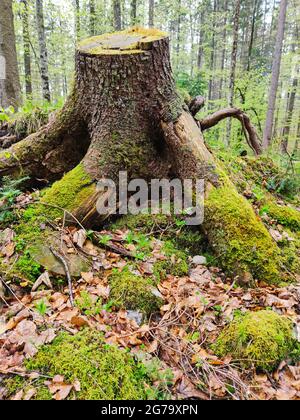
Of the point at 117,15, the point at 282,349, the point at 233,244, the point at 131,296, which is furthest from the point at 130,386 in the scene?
the point at 117,15

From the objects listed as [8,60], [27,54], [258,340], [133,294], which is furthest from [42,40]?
[258,340]

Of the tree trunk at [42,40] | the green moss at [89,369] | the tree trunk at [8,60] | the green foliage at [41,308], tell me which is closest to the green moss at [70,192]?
the green foliage at [41,308]

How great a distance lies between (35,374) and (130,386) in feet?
2.18

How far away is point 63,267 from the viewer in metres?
3.08

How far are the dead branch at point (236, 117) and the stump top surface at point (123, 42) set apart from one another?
188 centimetres

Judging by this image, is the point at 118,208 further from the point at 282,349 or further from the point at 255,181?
the point at 255,181

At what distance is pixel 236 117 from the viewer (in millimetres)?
5867

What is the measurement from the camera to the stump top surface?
151 inches

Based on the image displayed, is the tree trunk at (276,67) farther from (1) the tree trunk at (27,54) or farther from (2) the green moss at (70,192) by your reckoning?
(1) the tree trunk at (27,54)

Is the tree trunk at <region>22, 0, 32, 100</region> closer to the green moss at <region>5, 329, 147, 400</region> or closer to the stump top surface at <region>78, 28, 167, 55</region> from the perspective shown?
the stump top surface at <region>78, 28, 167, 55</region>

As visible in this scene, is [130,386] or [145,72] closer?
[130,386]

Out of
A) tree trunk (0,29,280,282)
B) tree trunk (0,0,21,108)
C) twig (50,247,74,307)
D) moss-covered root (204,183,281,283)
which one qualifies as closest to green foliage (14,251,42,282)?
twig (50,247,74,307)

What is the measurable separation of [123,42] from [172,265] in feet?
10.3

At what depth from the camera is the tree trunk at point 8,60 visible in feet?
23.2
